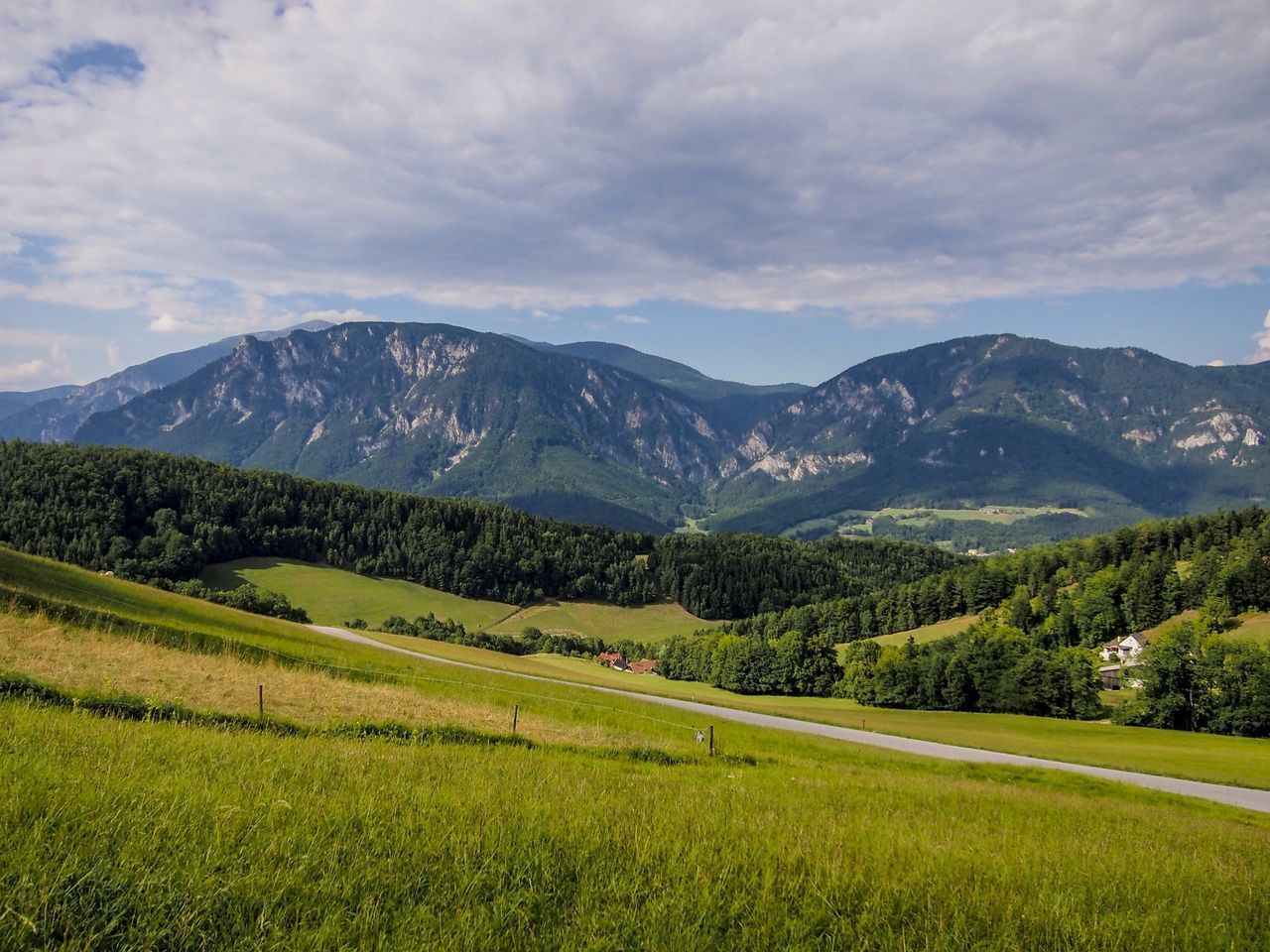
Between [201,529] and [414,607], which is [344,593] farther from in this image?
[201,529]

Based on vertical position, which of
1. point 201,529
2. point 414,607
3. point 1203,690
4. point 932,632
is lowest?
point 414,607

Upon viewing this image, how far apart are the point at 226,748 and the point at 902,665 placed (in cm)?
9130

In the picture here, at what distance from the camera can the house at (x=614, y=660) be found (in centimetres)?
13162

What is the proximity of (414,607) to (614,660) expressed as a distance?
177 ft

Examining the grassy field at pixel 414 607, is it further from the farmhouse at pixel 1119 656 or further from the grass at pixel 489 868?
the grass at pixel 489 868

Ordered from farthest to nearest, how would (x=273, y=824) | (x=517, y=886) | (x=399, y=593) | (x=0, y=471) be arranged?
(x=399, y=593), (x=0, y=471), (x=273, y=824), (x=517, y=886)

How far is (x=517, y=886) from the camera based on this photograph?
16.6 ft

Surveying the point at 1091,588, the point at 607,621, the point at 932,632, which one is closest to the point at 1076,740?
the point at 932,632

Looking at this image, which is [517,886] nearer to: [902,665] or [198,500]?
[902,665]

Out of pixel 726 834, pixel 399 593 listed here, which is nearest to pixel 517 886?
pixel 726 834

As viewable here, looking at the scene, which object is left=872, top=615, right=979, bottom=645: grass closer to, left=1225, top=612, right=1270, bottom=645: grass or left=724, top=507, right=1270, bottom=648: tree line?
left=724, top=507, right=1270, bottom=648: tree line

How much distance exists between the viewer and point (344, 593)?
157 metres

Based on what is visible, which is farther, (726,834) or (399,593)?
(399,593)

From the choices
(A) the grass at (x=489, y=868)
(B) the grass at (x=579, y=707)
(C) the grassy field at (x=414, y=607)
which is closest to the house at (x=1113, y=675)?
(B) the grass at (x=579, y=707)
